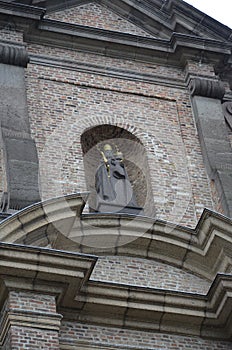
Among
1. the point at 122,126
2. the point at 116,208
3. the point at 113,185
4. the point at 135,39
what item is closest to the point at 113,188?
the point at 113,185

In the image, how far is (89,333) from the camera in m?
13.6

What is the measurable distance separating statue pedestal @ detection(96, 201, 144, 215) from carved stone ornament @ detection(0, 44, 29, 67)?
2.79m

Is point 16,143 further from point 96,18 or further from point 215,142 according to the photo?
point 96,18

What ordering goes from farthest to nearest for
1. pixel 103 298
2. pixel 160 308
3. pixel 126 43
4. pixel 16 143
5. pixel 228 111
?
pixel 126 43, pixel 228 111, pixel 16 143, pixel 160 308, pixel 103 298

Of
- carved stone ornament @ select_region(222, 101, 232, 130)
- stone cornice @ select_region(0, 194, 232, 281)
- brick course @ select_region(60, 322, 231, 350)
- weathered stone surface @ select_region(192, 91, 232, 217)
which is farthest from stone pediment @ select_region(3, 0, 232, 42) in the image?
brick course @ select_region(60, 322, 231, 350)

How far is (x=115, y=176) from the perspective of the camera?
15.9 m

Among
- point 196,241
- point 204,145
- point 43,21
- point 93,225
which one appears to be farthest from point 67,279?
point 43,21

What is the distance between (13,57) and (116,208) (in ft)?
10.2

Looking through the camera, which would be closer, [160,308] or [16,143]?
[160,308]

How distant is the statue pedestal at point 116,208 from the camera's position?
50.0 ft

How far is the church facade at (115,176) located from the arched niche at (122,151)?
0.07 feet

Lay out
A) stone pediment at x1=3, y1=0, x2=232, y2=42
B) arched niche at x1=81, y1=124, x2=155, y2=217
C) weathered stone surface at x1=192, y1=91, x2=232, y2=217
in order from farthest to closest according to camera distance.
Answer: stone pediment at x1=3, y1=0, x2=232, y2=42
arched niche at x1=81, y1=124, x2=155, y2=217
weathered stone surface at x1=192, y1=91, x2=232, y2=217

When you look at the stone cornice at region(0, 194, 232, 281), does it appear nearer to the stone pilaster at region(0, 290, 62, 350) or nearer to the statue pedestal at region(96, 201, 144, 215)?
the statue pedestal at region(96, 201, 144, 215)

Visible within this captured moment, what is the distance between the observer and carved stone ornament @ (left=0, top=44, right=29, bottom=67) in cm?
1648
